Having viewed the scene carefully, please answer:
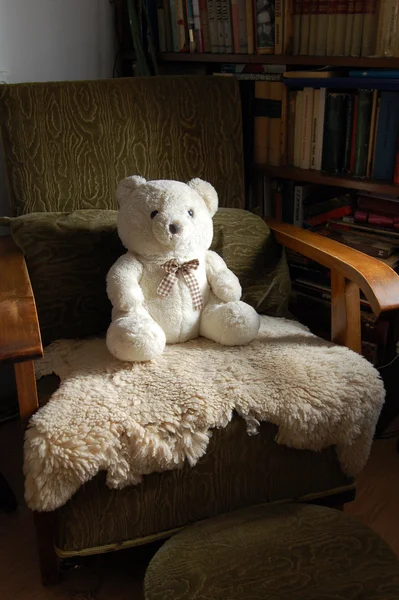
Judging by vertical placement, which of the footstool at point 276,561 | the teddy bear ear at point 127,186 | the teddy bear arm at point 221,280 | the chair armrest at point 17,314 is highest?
the teddy bear ear at point 127,186

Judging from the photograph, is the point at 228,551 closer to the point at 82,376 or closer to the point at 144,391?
the point at 144,391

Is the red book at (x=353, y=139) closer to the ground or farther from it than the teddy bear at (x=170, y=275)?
farther from it

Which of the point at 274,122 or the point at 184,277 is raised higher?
the point at 274,122

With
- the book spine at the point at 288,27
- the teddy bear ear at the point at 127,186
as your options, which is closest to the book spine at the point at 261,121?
the book spine at the point at 288,27

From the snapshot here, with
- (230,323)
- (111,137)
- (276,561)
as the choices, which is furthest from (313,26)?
(276,561)

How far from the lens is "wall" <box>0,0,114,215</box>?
174cm

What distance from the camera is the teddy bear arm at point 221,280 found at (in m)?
1.45

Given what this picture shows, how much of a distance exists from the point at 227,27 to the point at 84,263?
891 mm

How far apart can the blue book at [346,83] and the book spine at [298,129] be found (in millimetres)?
36

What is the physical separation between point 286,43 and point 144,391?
1.10 m

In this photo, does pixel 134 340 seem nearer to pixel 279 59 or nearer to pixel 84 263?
pixel 84 263

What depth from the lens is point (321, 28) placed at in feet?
5.47

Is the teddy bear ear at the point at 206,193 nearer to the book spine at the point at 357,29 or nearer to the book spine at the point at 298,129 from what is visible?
the book spine at the point at 298,129

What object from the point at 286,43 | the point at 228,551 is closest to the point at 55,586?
the point at 228,551
